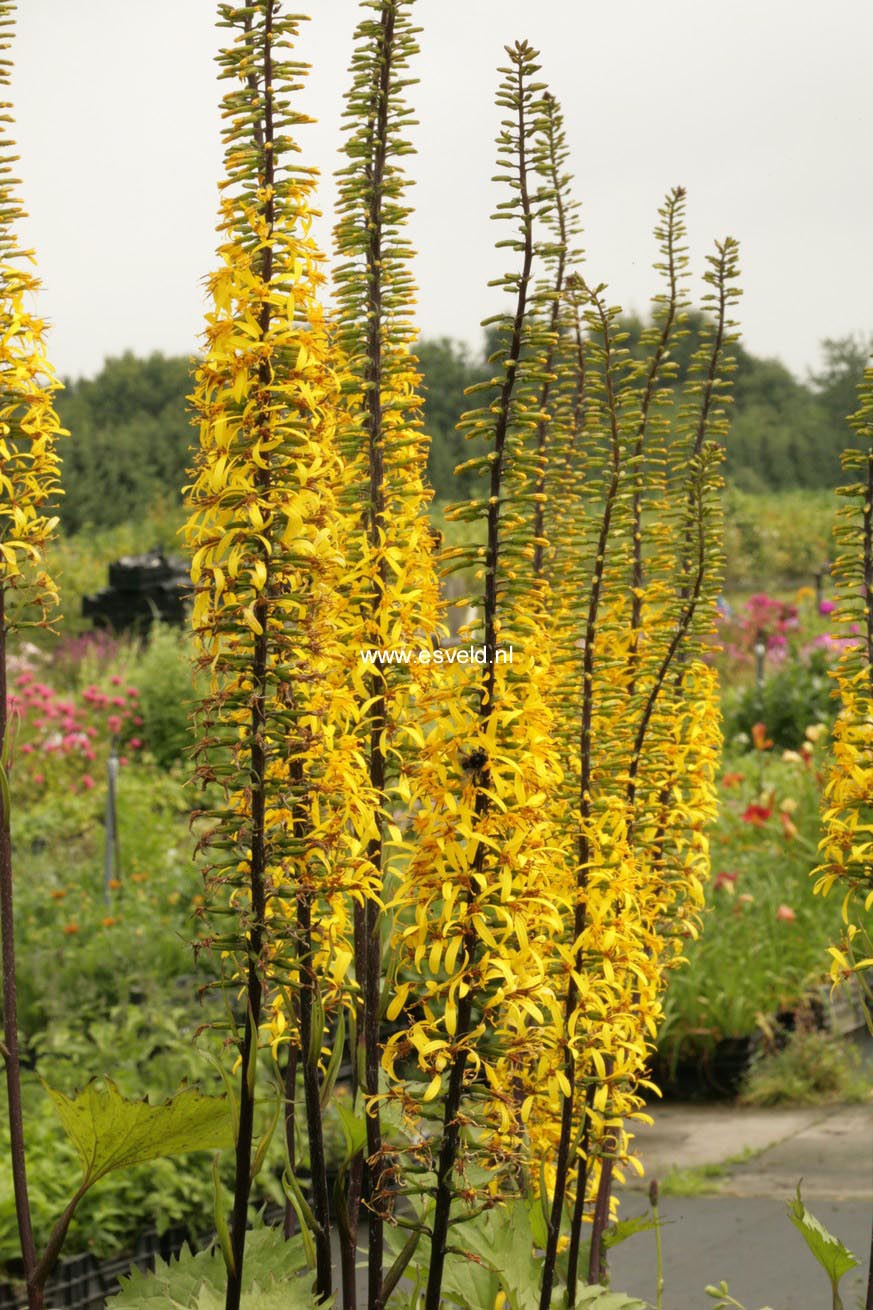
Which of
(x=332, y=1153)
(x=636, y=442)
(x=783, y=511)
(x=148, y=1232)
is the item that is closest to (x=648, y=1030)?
(x=636, y=442)

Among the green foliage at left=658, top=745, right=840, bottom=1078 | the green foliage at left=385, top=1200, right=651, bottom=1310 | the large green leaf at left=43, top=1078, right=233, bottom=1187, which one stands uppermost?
the large green leaf at left=43, top=1078, right=233, bottom=1187

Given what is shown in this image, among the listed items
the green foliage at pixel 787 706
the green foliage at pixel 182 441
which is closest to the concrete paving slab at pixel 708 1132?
the green foliage at pixel 787 706

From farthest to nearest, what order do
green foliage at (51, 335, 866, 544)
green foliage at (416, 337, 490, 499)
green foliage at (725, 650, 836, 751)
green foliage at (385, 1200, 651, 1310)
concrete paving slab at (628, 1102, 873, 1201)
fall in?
1. green foliage at (51, 335, 866, 544)
2. green foliage at (416, 337, 490, 499)
3. green foliage at (725, 650, 836, 751)
4. concrete paving slab at (628, 1102, 873, 1201)
5. green foliage at (385, 1200, 651, 1310)

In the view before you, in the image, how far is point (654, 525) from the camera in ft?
10.3

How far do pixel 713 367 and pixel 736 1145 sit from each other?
15.6ft

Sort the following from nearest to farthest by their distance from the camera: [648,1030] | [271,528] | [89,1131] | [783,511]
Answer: [271,528], [89,1131], [648,1030], [783,511]

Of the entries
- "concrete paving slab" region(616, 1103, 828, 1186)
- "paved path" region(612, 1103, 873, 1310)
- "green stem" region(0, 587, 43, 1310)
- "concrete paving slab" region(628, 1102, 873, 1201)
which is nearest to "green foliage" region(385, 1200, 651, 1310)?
"green stem" region(0, 587, 43, 1310)

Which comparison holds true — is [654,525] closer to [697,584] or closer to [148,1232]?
[697,584]

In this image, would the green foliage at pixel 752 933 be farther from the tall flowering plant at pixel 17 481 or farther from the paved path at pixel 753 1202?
the tall flowering plant at pixel 17 481

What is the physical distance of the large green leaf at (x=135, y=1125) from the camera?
238 cm

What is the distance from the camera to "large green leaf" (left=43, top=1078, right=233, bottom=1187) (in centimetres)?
238

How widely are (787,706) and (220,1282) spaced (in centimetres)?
1257

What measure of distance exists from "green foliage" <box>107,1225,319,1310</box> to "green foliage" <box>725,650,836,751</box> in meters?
11.5

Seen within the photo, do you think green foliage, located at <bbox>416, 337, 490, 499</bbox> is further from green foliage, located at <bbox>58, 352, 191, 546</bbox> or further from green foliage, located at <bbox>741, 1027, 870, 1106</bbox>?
green foliage, located at <bbox>741, 1027, 870, 1106</bbox>
